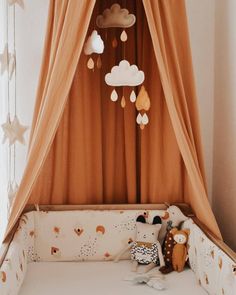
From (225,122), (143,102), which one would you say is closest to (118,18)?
(143,102)

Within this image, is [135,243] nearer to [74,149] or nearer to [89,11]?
[74,149]

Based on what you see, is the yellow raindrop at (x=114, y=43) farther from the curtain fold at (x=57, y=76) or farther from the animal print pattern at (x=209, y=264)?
the animal print pattern at (x=209, y=264)

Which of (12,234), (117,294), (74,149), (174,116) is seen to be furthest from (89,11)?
(117,294)

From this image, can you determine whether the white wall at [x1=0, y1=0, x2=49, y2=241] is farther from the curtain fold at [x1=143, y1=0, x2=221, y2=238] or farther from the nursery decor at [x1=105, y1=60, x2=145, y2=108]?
the curtain fold at [x1=143, y1=0, x2=221, y2=238]

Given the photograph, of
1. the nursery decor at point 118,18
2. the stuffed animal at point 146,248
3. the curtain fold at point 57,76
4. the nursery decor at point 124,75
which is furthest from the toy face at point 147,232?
the nursery decor at point 118,18

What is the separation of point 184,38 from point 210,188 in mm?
1176

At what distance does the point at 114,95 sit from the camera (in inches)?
107

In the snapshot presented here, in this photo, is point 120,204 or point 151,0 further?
point 120,204

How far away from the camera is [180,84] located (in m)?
2.63

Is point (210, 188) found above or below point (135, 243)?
above

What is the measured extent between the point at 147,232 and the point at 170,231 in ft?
0.49

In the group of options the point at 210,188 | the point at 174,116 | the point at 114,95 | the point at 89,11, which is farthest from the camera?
the point at 210,188

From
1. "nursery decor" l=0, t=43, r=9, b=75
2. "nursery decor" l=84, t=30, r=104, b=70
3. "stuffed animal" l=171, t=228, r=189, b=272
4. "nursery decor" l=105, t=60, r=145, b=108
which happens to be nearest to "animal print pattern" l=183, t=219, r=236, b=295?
"stuffed animal" l=171, t=228, r=189, b=272

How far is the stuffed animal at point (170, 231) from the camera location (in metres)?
2.75
